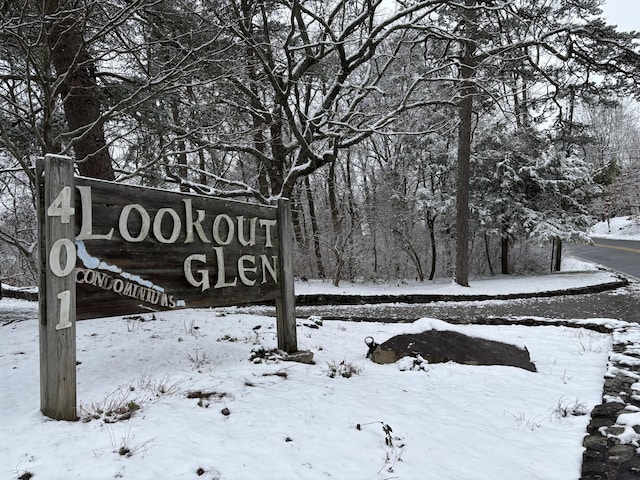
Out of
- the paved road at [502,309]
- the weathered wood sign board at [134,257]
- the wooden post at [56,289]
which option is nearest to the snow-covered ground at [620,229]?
the paved road at [502,309]

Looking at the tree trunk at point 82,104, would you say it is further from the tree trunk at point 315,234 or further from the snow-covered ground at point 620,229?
the snow-covered ground at point 620,229

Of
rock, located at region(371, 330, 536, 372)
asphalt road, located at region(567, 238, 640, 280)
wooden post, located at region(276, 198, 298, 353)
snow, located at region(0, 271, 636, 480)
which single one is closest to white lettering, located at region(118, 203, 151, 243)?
snow, located at region(0, 271, 636, 480)

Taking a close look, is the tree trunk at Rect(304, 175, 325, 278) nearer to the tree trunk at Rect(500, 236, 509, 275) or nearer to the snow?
the tree trunk at Rect(500, 236, 509, 275)

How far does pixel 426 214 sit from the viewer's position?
1741cm

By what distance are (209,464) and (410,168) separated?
54.9 ft

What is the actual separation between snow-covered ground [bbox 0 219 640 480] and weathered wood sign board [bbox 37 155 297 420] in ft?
1.52

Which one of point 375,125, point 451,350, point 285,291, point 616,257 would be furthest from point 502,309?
point 616,257

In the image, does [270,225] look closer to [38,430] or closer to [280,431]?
[280,431]

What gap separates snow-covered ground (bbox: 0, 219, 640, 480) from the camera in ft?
7.43

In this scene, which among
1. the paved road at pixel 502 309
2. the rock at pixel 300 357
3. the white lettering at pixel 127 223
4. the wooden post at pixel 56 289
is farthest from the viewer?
the paved road at pixel 502 309

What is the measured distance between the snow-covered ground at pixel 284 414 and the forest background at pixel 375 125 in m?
3.19

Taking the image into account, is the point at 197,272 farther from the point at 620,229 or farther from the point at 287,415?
the point at 620,229

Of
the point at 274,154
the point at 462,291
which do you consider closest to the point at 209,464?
the point at 274,154

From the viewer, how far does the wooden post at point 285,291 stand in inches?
179
